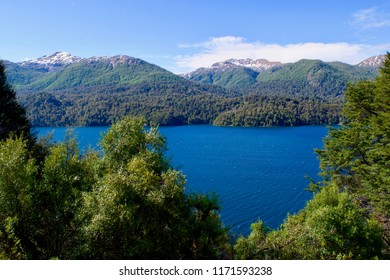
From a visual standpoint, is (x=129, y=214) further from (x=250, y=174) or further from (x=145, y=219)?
(x=250, y=174)

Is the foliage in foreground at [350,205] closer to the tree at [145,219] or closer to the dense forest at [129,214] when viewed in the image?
the dense forest at [129,214]

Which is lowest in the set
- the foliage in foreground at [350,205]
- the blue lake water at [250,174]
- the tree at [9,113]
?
the blue lake water at [250,174]

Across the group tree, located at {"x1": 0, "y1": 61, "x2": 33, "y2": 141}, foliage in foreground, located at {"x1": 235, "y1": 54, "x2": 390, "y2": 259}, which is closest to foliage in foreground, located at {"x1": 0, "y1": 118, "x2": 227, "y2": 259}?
foliage in foreground, located at {"x1": 235, "y1": 54, "x2": 390, "y2": 259}

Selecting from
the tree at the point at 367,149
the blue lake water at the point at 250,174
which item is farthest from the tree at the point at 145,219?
the tree at the point at 367,149

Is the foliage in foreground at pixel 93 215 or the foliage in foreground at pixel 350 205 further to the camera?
→ the foliage in foreground at pixel 350 205

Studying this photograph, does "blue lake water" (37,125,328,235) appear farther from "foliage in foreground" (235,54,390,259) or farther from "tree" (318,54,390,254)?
"tree" (318,54,390,254)

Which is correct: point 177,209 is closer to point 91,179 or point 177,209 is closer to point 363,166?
point 91,179

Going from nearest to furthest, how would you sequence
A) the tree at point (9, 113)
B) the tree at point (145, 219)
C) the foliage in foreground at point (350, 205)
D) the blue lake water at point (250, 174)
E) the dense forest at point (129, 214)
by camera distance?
1. the tree at point (145, 219)
2. the dense forest at point (129, 214)
3. the foliage in foreground at point (350, 205)
4. the tree at point (9, 113)
5. the blue lake water at point (250, 174)
